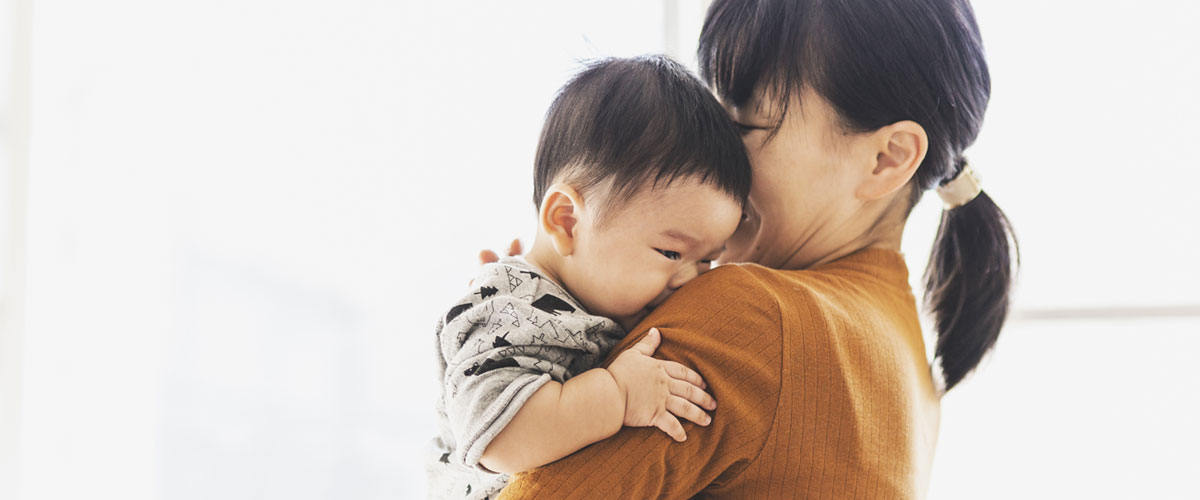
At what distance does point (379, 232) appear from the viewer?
2.07 m

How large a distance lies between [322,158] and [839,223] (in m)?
1.33

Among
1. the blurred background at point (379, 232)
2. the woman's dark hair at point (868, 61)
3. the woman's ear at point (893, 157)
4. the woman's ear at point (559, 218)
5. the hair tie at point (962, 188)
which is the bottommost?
the blurred background at point (379, 232)

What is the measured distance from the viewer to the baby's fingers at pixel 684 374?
77 cm

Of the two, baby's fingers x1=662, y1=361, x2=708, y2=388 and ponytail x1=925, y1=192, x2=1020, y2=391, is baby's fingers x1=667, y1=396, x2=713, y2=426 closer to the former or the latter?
baby's fingers x1=662, y1=361, x2=708, y2=388

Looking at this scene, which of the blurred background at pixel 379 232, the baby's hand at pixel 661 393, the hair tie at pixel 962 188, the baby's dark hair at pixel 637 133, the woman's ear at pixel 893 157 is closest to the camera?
the baby's hand at pixel 661 393

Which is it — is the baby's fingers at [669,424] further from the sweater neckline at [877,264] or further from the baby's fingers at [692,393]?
the sweater neckline at [877,264]

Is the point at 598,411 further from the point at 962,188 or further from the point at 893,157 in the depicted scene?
the point at 962,188

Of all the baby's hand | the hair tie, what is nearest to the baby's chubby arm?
the baby's hand

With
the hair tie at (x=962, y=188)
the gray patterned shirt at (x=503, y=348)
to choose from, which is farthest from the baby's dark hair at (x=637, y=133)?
the hair tie at (x=962, y=188)

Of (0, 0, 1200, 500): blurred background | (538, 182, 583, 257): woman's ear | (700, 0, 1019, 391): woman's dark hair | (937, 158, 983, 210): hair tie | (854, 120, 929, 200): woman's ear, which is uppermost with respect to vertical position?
(700, 0, 1019, 391): woman's dark hair

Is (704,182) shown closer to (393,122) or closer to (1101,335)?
(393,122)

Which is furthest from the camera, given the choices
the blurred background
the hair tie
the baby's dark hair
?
the blurred background

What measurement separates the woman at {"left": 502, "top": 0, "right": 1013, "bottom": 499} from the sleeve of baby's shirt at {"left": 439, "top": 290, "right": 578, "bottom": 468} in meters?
0.06

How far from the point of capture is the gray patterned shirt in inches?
30.5
